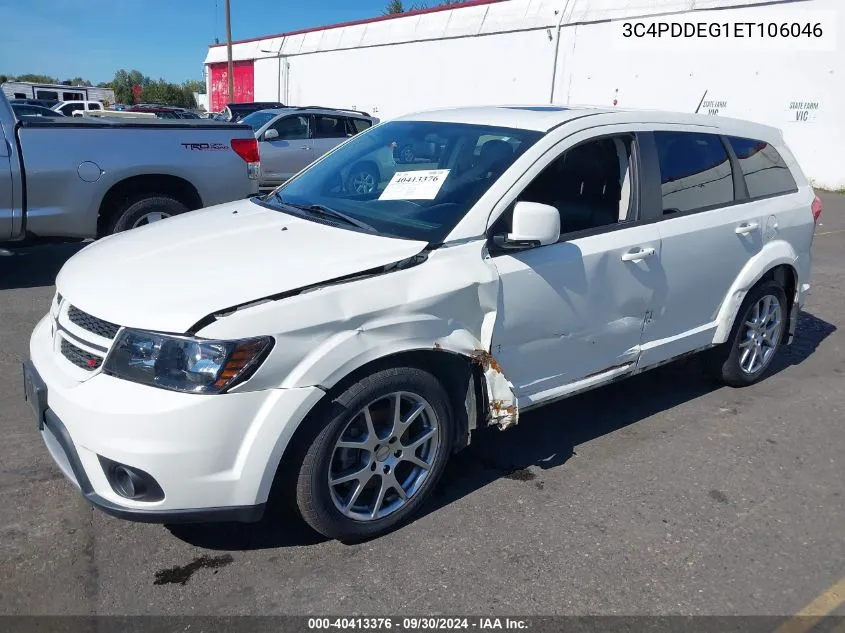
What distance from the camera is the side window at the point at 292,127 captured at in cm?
1343

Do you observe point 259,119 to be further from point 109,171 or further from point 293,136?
point 109,171

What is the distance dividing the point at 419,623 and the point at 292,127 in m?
12.1

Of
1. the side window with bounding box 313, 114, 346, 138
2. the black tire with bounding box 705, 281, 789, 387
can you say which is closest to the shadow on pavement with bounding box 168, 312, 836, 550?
the black tire with bounding box 705, 281, 789, 387

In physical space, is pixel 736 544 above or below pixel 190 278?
below

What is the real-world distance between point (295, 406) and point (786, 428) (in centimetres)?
323

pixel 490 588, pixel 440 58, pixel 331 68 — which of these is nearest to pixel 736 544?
pixel 490 588

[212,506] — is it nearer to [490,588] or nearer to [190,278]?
[190,278]

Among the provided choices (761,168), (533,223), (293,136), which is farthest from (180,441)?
(293,136)

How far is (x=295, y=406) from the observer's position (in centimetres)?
270

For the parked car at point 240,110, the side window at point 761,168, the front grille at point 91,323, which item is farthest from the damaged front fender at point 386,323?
the parked car at point 240,110

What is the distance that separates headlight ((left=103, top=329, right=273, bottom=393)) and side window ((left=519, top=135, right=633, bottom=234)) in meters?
1.57

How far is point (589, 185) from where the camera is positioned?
151 inches

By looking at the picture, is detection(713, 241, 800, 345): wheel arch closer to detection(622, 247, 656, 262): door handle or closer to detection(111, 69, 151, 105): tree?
detection(622, 247, 656, 262): door handle

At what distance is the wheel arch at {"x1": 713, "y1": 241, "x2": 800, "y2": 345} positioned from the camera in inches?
179
